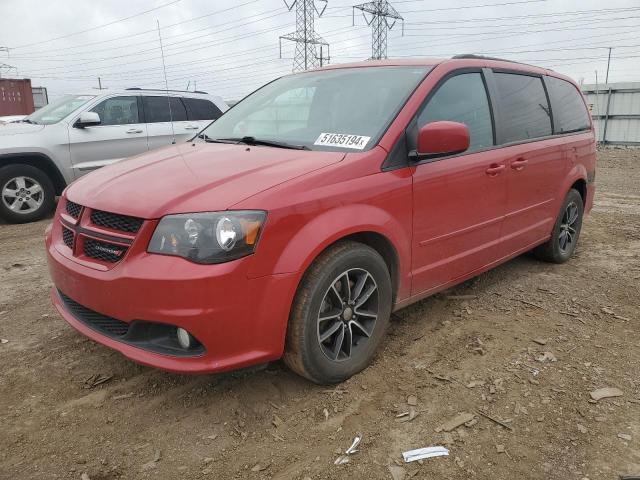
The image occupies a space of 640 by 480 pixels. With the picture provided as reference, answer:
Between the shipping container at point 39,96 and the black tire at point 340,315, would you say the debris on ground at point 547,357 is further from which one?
the shipping container at point 39,96

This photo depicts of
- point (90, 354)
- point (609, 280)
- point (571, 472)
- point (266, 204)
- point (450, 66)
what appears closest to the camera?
point (571, 472)

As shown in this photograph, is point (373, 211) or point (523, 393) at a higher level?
point (373, 211)

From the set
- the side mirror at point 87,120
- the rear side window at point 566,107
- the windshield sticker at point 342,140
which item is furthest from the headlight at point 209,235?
the side mirror at point 87,120

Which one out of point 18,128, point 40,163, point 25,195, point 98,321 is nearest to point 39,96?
point 18,128

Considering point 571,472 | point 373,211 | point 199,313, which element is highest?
point 373,211

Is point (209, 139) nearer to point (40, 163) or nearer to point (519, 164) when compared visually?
A: point (519, 164)

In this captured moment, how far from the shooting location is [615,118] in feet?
59.7

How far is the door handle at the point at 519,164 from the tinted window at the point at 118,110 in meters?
5.96

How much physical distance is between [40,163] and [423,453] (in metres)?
6.70

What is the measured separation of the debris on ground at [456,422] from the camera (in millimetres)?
2396

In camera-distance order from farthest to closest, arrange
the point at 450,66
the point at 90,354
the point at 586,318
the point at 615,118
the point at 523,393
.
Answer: the point at 615,118
the point at 586,318
the point at 450,66
the point at 90,354
the point at 523,393

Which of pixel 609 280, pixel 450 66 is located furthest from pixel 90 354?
pixel 609 280

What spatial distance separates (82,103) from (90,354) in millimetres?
5458

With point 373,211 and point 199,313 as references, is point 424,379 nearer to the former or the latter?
point 373,211
